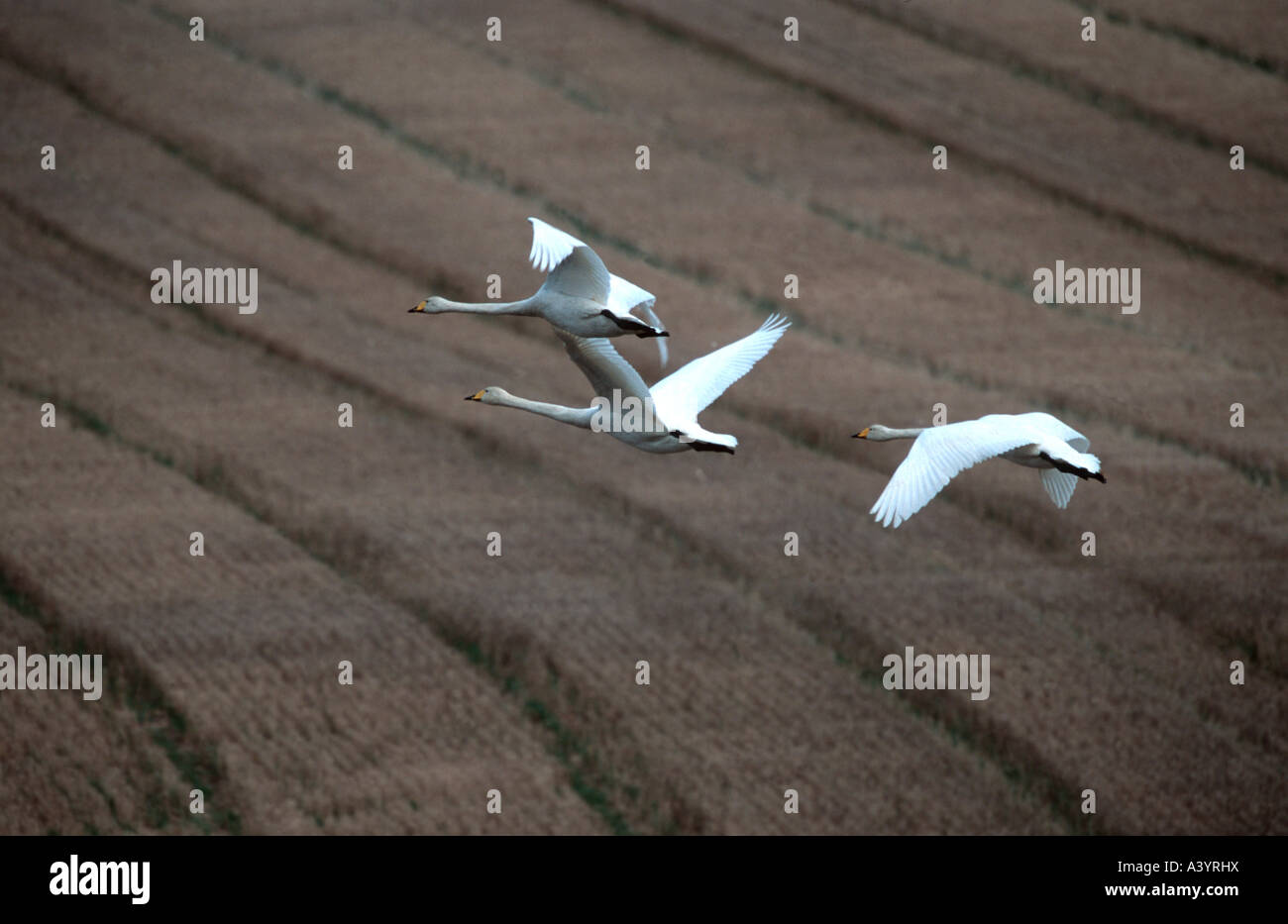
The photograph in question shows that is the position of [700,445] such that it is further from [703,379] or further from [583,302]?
[703,379]

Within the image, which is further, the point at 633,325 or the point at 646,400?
the point at 646,400

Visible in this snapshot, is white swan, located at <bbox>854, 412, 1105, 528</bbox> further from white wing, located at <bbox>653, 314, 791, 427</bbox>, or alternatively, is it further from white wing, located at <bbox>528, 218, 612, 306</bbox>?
white wing, located at <bbox>528, 218, 612, 306</bbox>

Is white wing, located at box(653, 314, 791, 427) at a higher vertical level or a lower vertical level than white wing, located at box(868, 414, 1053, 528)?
higher

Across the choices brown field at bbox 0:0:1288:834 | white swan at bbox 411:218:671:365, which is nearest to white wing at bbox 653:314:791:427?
white swan at bbox 411:218:671:365

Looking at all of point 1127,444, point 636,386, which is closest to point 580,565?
point 1127,444

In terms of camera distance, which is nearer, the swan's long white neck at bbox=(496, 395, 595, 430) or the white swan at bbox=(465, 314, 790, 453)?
the white swan at bbox=(465, 314, 790, 453)

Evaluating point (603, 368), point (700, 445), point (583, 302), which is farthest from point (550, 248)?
point (700, 445)

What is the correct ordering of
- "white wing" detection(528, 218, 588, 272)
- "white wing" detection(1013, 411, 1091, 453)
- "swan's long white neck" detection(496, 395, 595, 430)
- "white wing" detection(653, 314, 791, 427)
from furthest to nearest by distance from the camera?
"white wing" detection(1013, 411, 1091, 453) → "white wing" detection(653, 314, 791, 427) → "swan's long white neck" detection(496, 395, 595, 430) → "white wing" detection(528, 218, 588, 272)

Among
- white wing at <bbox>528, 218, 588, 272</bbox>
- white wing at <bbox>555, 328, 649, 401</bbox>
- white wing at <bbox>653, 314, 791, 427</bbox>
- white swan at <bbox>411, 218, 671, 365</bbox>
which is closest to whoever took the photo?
white wing at <bbox>528, 218, 588, 272</bbox>
